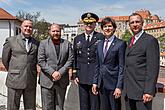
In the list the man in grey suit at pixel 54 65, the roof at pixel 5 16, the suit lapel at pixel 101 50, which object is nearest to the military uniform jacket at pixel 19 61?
the man in grey suit at pixel 54 65

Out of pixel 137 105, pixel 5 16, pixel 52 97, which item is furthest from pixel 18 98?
pixel 5 16

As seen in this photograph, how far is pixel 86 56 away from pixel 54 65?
447 millimetres

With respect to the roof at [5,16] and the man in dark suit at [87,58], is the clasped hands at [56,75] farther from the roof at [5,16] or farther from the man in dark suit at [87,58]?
the roof at [5,16]

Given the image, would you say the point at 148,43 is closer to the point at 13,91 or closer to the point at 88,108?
the point at 88,108

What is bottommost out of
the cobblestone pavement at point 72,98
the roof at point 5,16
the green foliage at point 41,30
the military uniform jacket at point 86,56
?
the cobblestone pavement at point 72,98

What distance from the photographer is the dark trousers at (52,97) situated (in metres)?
3.94

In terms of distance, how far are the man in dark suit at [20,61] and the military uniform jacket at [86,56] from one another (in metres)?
0.60

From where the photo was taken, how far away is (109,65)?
3469mm

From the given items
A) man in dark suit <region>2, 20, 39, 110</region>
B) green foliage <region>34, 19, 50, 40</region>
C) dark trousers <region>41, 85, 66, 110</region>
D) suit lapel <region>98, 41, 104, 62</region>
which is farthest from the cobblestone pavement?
green foliage <region>34, 19, 50, 40</region>

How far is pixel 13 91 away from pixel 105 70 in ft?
4.33

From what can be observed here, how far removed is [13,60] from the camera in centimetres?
388

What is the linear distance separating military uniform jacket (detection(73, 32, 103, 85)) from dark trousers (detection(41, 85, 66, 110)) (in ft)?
1.16

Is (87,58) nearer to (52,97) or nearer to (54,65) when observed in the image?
(54,65)

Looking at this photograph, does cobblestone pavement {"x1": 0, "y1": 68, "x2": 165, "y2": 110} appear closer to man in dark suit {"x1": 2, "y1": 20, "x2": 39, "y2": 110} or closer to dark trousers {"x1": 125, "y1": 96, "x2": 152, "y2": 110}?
dark trousers {"x1": 125, "y1": 96, "x2": 152, "y2": 110}
